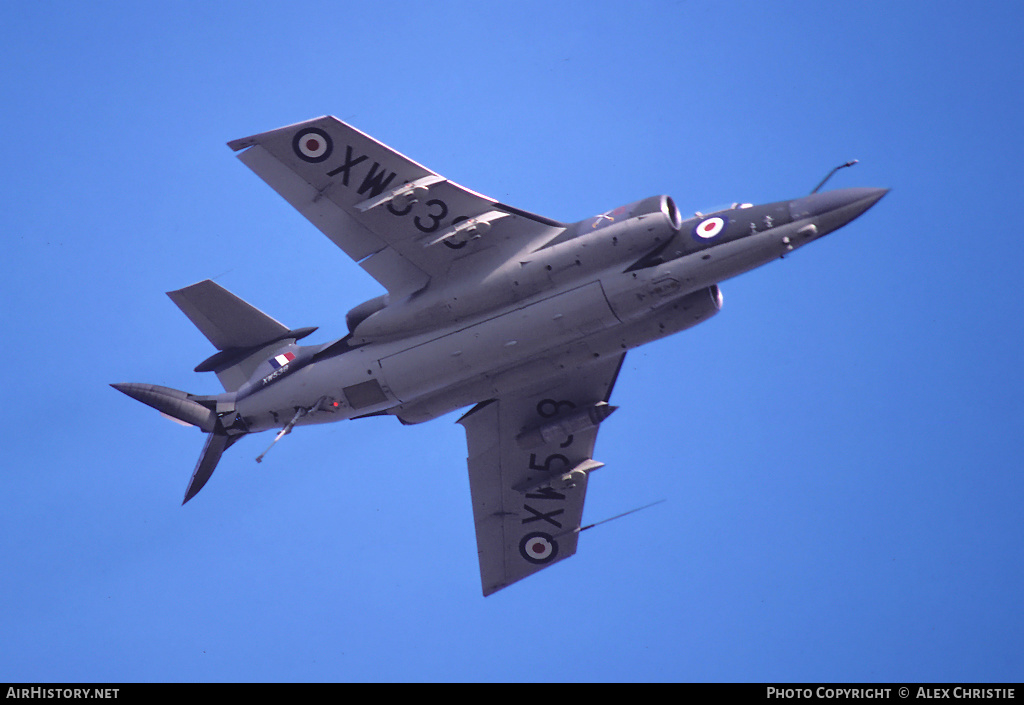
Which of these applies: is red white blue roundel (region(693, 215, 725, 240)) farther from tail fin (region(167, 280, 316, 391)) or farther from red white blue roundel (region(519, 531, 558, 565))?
red white blue roundel (region(519, 531, 558, 565))

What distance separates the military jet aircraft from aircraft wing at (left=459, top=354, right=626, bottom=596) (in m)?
0.09

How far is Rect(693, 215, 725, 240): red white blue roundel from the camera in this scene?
20.1 m

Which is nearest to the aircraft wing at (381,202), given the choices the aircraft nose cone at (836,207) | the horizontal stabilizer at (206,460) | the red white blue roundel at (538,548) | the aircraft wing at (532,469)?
the aircraft wing at (532,469)

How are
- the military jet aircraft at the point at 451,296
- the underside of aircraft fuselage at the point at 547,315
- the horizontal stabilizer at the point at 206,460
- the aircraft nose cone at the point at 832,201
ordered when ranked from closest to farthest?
the aircraft nose cone at the point at 832,201, the underside of aircraft fuselage at the point at 547,315, the military jet aircraft at the point at 451,296, the horizontal stabilizer at the point at 206,460

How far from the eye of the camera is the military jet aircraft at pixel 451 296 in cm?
2012

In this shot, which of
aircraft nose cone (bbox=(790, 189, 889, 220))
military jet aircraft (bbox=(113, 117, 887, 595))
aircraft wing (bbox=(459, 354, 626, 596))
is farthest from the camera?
aircraft wing (bbox=(459, 354, 626, 596))

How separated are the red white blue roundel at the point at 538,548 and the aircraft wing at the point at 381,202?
7.51 m

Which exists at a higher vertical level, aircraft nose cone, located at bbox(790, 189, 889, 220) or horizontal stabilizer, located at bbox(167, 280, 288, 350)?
horizontal stabilizer, located at bbox(167, 280, 288, 350)

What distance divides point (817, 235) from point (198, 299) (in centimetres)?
1294

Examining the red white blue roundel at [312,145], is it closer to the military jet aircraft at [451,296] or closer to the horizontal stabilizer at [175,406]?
the military jet aircraft at [451,296]

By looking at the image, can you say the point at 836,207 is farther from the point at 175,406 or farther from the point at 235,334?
the point at 175,406
